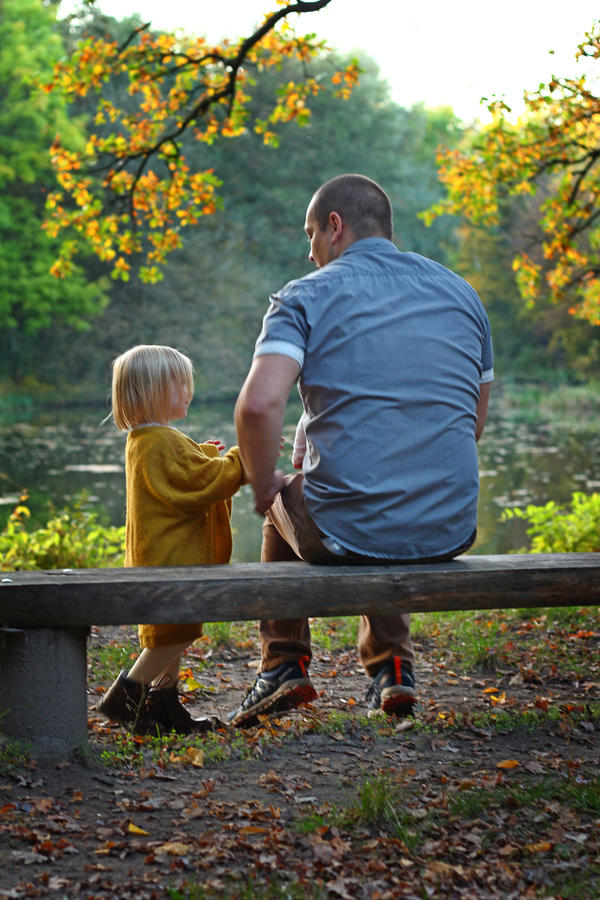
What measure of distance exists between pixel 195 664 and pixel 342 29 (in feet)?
123

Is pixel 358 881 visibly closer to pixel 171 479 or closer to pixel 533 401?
pixel 171 479

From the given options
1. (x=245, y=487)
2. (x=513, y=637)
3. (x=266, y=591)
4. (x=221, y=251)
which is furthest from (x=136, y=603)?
(x=221, y=251)

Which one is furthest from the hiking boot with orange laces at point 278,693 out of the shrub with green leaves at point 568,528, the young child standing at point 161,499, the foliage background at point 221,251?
the foliage background at point 221,251

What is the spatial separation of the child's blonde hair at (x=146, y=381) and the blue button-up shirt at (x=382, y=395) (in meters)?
0.56

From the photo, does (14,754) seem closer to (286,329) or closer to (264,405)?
(264,405)

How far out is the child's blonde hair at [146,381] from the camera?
3.61m

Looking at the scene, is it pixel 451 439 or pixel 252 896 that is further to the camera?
pixel 451 439

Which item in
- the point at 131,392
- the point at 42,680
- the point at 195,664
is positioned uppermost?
the point at 131,392

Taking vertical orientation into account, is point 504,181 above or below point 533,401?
above

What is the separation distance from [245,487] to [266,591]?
52.6 ft

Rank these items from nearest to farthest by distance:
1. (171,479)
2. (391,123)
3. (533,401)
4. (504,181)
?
(171,479), (504,181), (533,401), (391,123)

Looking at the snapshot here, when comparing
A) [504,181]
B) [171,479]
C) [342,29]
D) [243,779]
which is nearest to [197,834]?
[243,779]

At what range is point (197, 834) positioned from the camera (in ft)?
8.87

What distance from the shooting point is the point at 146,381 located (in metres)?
3.62
